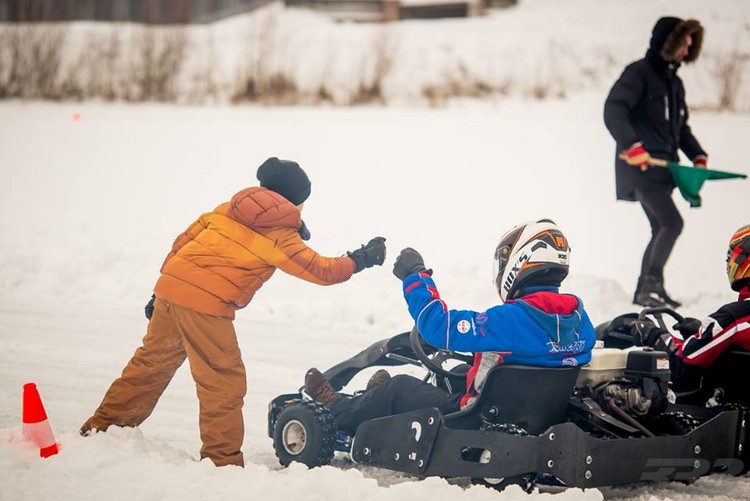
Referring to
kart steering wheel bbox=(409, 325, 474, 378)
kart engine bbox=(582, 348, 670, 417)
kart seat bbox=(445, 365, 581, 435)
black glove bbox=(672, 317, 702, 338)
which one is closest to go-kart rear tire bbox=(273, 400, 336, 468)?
kart steering wheel bbox=(409, 325, 474, 378)

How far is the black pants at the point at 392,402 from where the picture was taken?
454 centimetres

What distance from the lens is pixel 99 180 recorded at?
45.6ft

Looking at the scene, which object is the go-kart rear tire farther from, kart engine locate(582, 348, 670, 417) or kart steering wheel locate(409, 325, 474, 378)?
kart engine locate(582, 348, 670, 417)

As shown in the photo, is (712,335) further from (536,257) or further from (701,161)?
(701,161)

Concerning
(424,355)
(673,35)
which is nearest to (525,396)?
(424,355)

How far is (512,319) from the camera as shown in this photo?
4172 millimetres

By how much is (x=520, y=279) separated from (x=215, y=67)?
14601 millimetres

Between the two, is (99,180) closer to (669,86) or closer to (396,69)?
(396,69)

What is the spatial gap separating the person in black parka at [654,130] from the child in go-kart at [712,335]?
3.14 m

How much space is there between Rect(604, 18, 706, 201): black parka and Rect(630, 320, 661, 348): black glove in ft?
10.6

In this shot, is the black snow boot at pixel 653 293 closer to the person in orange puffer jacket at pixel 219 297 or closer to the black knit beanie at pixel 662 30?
the black knit beanie at pixel 662 30

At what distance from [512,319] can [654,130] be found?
480cm

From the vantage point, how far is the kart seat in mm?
4215

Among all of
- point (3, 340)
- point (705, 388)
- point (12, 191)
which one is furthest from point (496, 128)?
point (705, 388)
